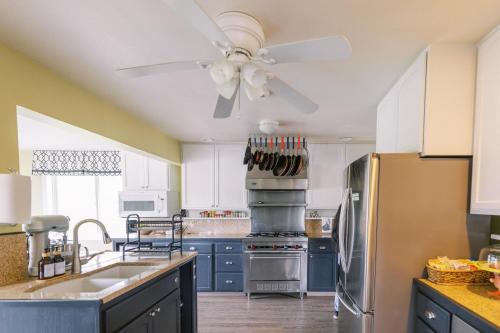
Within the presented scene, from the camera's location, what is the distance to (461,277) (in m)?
1.48

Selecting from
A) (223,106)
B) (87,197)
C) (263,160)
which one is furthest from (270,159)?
(87,197)

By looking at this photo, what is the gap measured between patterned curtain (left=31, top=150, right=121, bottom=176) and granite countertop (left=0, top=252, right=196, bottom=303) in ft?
8.93

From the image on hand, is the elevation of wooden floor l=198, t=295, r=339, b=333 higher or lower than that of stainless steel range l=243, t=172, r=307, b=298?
lower

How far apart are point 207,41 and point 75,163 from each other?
4.44 m

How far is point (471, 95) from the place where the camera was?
1.50m

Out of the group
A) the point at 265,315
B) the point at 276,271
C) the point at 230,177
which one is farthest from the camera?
the point at 230,177

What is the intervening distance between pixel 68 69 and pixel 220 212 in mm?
3034

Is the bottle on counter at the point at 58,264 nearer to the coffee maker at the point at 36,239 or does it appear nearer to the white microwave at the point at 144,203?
the coffee maker at the point at 36,239

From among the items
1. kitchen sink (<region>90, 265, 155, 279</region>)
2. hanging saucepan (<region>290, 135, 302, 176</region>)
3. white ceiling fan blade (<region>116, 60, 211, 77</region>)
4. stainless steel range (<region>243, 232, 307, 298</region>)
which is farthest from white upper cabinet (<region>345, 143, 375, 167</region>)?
white ceiling fan blade (<region>116, 60, 211, 77</region>)

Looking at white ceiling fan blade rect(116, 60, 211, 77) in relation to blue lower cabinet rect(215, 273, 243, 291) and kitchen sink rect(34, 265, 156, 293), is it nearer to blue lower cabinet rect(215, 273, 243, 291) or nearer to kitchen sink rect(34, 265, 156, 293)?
kitchen sink rect(34, 265, 156, 293)

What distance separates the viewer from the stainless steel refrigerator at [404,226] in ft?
5.19

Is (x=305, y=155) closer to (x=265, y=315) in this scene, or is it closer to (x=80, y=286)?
(x=265, y=315)

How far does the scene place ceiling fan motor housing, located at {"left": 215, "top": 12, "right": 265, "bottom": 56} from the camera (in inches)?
44.2

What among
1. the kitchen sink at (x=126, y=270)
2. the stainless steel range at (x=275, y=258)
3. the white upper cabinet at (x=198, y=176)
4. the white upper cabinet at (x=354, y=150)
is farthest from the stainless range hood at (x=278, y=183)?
the kitchen sink at (x=126, y=270)
